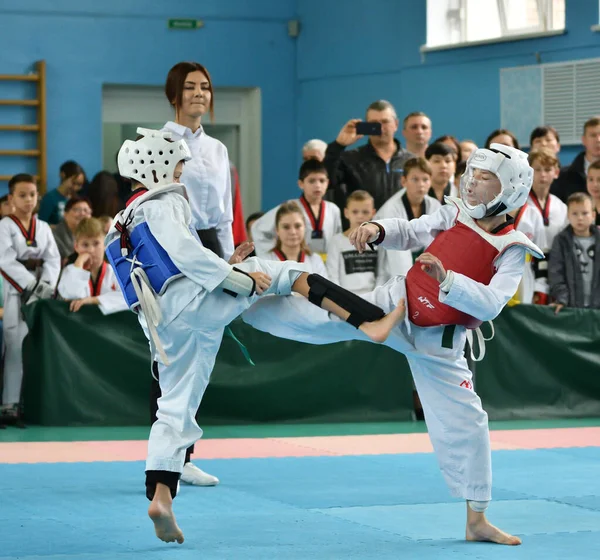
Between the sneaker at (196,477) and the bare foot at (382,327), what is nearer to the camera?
the bare foot at (382,327)

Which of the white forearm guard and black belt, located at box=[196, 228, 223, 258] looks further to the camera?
black belt, located at box=[196, 228, 223, 258]

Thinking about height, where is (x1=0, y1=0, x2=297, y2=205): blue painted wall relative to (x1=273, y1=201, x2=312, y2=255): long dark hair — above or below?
above

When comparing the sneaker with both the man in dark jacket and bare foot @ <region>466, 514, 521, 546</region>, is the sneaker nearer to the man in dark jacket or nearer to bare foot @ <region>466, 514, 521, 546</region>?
bare foot @ <region>466, 514, 521, 546</region>

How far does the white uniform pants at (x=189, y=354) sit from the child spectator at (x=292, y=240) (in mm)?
3351

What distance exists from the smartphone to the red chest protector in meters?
4.26

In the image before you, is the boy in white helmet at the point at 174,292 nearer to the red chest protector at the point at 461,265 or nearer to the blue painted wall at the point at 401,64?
the red chest protector at the point at 461,265

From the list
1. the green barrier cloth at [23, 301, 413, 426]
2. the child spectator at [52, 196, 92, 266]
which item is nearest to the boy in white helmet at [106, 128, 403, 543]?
the green barrier cloth at [23, 301, 413, 426]

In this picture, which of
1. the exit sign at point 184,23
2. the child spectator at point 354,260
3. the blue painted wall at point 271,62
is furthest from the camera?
the exit sign at point 184,23

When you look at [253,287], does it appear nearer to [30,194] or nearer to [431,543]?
[431,543]

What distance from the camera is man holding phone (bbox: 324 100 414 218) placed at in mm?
8875

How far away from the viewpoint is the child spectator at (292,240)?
7.84 meters

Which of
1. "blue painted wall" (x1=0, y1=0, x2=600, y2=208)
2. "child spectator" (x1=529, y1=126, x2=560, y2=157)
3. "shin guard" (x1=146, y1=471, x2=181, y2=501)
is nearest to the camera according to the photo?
"shin guard" (x1=146, y1=471, x2=181, y2=501)

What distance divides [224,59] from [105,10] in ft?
5.16

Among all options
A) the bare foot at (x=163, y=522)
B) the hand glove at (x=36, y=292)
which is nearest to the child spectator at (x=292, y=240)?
the hand glove at (x=36, y=292)
